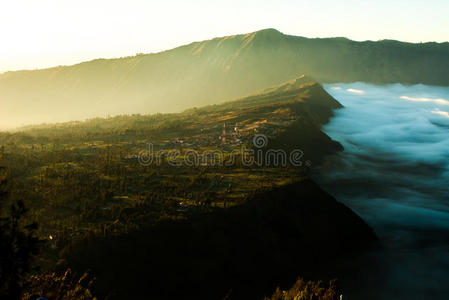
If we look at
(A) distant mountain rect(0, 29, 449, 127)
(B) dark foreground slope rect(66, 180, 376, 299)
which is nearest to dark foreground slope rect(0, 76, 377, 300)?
(B) dark foreground slope rect(66, 180, 376, 299)

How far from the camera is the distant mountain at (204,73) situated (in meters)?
148

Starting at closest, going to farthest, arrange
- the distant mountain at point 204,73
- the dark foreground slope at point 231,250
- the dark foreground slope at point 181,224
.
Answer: the dark foreground slope at point 231,250 → the dark foreground slope at point 181,224 → the distant mountain at point 204,73

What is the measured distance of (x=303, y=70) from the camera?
515 ft

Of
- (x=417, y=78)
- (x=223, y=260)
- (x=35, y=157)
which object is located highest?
(x=417, y=78)

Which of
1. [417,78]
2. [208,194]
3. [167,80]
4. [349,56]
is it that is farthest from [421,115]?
[167,80]

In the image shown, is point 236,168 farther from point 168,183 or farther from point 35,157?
point 35,157

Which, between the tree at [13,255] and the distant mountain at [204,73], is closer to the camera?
the tree at [13,255]

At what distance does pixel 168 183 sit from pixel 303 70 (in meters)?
141

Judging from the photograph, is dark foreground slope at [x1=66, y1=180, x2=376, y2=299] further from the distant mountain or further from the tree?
the distant mountain

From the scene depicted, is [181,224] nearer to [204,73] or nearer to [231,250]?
[231,250]

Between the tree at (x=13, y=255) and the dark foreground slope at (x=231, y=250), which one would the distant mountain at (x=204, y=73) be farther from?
the tree at (x=13, y=255)

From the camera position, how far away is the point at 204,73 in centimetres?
15650

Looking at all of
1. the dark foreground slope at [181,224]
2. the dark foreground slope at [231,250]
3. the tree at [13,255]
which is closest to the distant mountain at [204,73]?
the dark foreground slope at [181,224]

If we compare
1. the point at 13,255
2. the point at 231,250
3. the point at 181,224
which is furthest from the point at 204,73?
the point at 13,255
